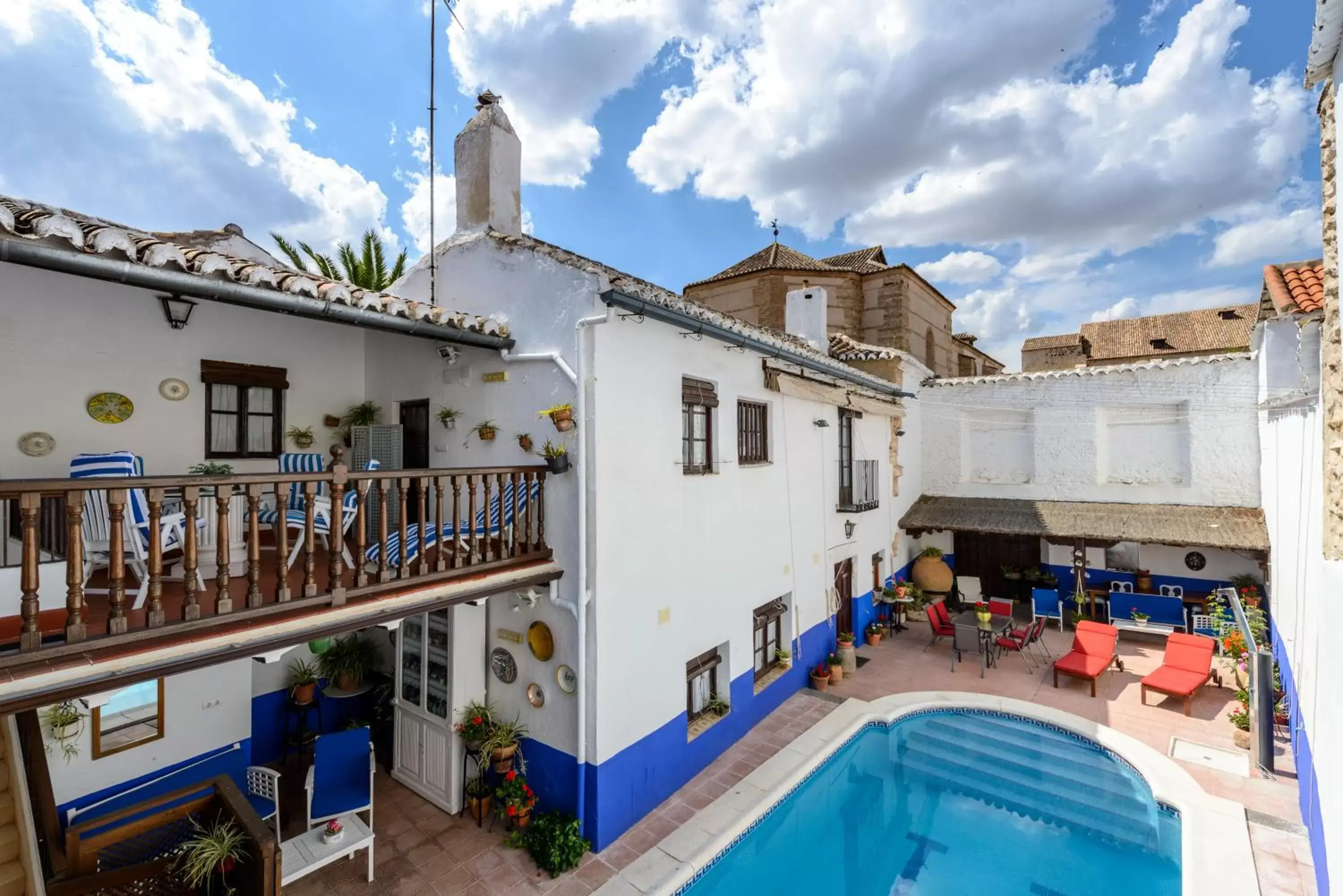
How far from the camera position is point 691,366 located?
902cm

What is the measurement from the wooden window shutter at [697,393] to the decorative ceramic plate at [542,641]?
3836 mm

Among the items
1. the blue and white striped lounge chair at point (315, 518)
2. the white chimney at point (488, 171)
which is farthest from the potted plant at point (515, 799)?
the white chimney at point (488, 171)

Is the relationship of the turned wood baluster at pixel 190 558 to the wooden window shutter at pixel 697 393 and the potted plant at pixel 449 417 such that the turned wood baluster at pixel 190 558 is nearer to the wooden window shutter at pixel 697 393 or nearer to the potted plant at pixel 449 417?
the potted plant at pixel 449 417

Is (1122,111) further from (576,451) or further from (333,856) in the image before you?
(333,856)

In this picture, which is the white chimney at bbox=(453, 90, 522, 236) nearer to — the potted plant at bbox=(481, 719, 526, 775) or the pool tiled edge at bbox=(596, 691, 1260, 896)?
the potted plant at bbox=(481, 719, 526, 775)

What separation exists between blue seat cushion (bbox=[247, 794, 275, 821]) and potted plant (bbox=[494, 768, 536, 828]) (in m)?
2.93

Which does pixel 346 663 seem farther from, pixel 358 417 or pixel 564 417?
pixel 564 417

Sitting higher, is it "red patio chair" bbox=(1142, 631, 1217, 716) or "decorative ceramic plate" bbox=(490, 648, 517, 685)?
"decorative ceramic plate" bbox=(490, 648, 517, 685)

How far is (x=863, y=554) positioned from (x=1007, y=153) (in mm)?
9819

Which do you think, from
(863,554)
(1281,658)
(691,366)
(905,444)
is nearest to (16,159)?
(691,366)

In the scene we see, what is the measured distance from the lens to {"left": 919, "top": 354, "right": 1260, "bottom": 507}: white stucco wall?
50.8 ft

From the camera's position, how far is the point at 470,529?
21.2 ft

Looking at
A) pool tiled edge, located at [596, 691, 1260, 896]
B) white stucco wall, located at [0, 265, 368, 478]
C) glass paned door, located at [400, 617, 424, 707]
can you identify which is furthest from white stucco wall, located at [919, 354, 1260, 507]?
white stucco wall, located at [0, 265, 368, 478]

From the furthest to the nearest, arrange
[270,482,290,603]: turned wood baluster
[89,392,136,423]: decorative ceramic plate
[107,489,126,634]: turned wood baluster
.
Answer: [89,392,136,423]: decorative ceramic plate
[270,482,290,603]: turned wood baluster
[107,489,126,634]: turned wood baluster
